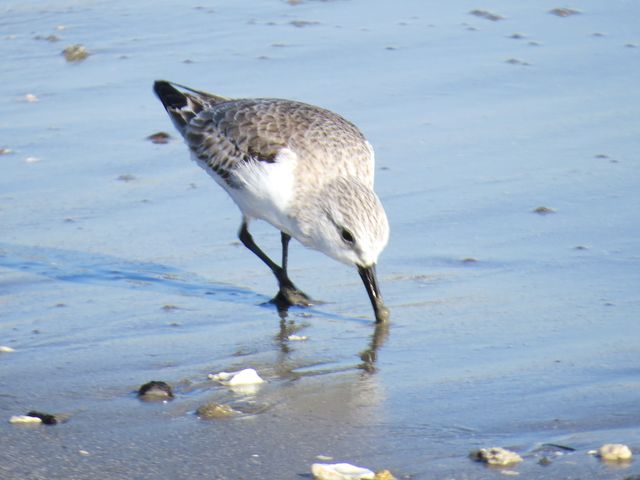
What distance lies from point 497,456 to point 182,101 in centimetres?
360

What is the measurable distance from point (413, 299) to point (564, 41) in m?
4.29

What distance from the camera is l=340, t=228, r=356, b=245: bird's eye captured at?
532cm

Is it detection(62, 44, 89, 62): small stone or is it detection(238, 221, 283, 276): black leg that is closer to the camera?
detection(238, 221, 283, 276): black leg

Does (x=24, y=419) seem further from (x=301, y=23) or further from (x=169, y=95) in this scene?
(x=301, y=23)

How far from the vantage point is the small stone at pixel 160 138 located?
24.8 ft

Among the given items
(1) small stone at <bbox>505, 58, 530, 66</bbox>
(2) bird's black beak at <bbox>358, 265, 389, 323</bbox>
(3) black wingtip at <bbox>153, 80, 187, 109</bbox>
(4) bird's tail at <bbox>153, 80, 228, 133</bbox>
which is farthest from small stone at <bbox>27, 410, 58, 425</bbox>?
(1) small stone at <bbox>505, 58, 530, 66</bbox>

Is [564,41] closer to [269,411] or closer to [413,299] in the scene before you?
[413,299]

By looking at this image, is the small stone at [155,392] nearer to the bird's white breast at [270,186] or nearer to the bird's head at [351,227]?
the bird's head at [351,227]

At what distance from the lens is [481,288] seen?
543cm

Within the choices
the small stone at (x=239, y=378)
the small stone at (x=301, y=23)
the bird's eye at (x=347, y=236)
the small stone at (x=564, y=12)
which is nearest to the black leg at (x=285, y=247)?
the bird's eye at (x=347, y=236)

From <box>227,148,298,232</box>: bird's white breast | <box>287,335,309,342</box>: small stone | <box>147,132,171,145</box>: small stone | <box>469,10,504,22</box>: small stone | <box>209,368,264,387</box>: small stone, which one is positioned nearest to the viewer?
<box>209,368,264,387</box>: small stone

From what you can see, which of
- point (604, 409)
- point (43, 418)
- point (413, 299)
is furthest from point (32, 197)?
point (604, 409)

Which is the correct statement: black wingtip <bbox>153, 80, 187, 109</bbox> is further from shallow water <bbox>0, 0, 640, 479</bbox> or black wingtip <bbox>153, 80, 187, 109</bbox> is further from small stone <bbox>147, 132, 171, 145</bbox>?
small stone <bbox>147, 132, 171, 145</bbox>

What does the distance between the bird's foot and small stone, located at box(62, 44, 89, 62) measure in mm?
4185
